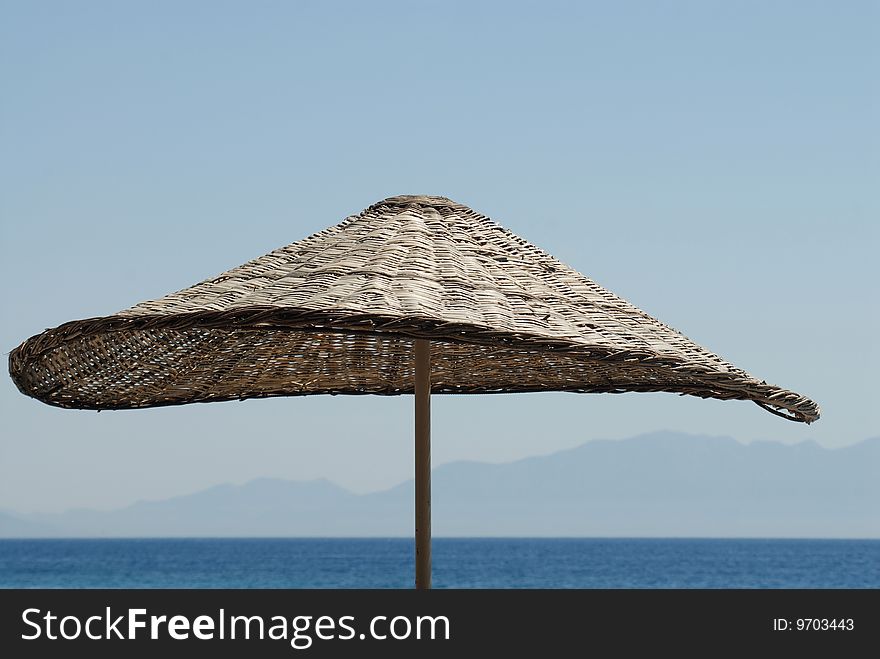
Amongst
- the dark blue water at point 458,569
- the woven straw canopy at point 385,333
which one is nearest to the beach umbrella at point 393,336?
the woven straw canopy at point 385,333

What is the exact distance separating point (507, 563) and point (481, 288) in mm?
36946

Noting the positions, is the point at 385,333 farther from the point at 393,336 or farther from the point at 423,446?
the point at 423,446

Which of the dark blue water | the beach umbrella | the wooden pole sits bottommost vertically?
the dark blue water

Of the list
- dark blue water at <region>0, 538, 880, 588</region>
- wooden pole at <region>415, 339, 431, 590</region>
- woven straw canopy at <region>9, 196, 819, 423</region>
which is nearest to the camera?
woven straw canopy at <region>9, 196, 819, 423</region>

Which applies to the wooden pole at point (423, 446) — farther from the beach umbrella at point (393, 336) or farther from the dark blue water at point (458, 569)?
the dark blue water at point (458, 569)

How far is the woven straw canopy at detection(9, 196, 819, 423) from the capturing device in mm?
2363

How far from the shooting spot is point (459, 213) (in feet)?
10.4

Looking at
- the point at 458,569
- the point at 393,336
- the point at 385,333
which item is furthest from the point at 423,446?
the point at 458,569

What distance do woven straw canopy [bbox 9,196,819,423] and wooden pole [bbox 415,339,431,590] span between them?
0.30m

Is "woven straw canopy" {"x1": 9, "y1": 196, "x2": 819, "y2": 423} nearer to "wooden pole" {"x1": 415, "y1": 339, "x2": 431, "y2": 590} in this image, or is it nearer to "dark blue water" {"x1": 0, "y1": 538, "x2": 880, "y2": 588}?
"wooden pole" {"x1": 415, "y1": 339, "x2": 431, "y2": 590}

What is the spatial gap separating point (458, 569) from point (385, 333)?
1339 inches

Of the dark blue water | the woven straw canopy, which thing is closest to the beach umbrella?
the woven straw canopy

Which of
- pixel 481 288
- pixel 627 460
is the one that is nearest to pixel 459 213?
pixel 481 288
